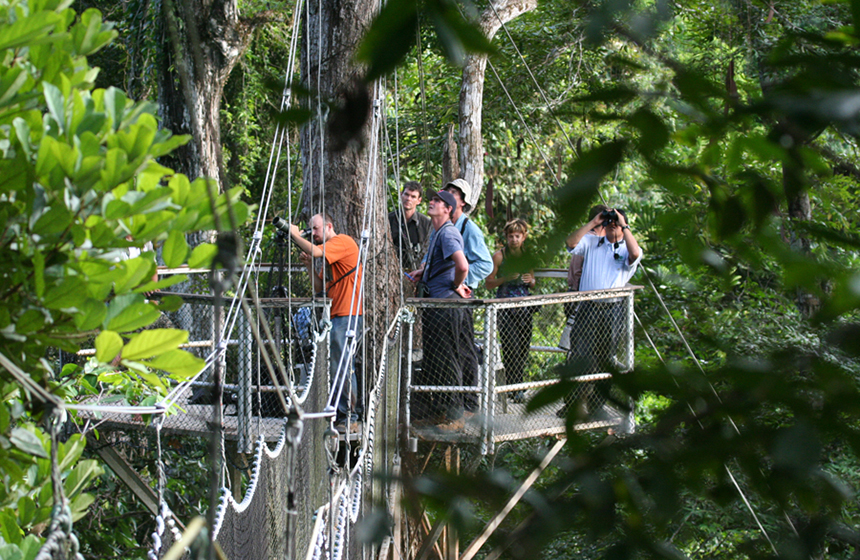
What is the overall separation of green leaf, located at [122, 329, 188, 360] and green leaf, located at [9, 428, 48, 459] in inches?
6.2

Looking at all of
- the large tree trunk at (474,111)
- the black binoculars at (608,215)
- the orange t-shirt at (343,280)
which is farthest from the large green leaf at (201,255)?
the large tree trunk at (474,111)

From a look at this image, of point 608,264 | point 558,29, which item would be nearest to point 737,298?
point 608,264

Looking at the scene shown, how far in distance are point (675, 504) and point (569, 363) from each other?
0.15 m

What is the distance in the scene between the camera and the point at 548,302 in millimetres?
4512

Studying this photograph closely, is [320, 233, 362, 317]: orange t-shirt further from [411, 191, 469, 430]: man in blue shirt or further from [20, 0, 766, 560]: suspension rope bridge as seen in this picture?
[411, 191, 469, 430]: man in blue shirt

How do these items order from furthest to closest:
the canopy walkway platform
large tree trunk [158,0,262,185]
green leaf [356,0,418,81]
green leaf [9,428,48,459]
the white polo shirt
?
large tree trunk [158,0,262,185]
the white polo shirt
the canopy walkway platform
green leaf [9,428,48,459]
green leaf [356,0,418,81]

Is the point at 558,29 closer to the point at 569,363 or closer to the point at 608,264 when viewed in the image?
the point at 608,264

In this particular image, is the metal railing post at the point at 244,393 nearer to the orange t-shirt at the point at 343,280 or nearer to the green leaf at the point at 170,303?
the orange t-shirt at the point at 343,280

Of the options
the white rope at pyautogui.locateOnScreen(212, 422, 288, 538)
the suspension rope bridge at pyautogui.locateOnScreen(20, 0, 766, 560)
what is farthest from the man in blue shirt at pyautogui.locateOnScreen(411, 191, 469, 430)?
the white rope at pyautogui.locateOnScreen(212, 422, 288, 538)

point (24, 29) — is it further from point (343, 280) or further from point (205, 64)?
point (205, 64)

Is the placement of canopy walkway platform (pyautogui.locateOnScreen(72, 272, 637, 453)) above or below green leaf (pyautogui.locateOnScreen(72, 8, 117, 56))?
below

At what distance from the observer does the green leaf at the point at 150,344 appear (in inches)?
38.7

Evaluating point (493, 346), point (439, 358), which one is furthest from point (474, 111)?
point (493, 346)

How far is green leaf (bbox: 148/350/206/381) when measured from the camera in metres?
1.01
